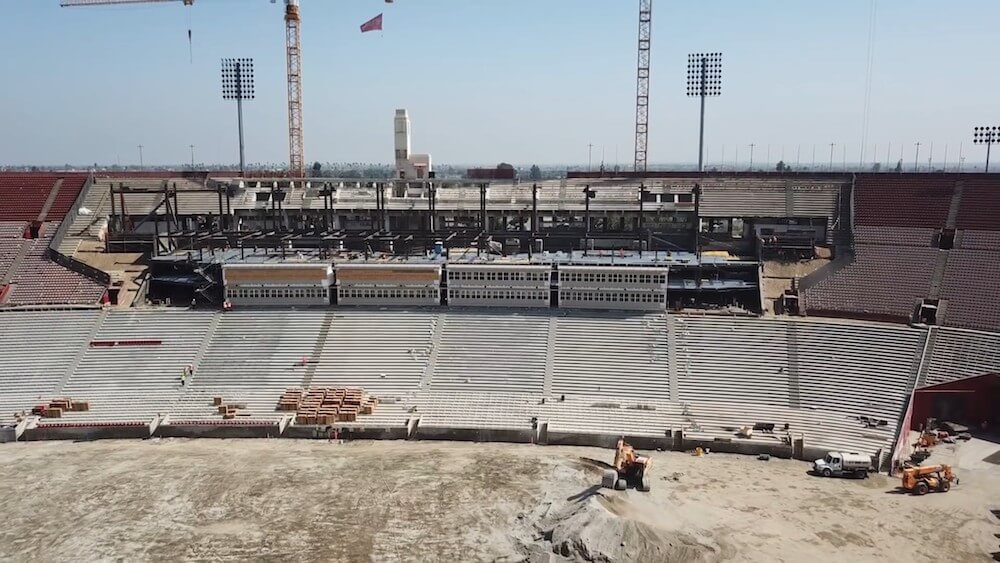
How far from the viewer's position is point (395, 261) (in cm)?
5350

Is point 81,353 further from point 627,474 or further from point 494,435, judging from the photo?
point 627,474

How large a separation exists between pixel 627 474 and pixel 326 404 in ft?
59.6

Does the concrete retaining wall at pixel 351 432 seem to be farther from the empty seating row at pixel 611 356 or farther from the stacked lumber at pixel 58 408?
the stacked lumber at pixel 58 408

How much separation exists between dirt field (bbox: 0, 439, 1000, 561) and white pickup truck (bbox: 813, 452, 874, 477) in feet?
1.66

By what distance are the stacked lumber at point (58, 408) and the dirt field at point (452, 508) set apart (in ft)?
11.4

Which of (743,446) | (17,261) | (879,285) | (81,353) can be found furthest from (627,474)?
(17,261)

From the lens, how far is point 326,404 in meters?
41.8

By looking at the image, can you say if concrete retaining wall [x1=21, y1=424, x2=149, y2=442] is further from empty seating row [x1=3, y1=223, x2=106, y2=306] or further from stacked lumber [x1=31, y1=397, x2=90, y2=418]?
empty seating row [x1=3, y1=223, x2=106, y2=306]

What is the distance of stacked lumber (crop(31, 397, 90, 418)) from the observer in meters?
41.3

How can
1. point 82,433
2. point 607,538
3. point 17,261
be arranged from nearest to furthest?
1. point 607,538
2. point 82,433
3. point 17,261

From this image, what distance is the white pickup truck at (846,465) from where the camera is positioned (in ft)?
112

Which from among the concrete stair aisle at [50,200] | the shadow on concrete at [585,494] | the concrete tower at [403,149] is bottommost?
the shadow on concrete at [585,494]

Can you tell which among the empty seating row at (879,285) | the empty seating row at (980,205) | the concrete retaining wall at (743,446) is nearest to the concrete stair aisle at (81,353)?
the concrete retaining wall at (743,446)

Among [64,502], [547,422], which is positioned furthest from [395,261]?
[64,502]
